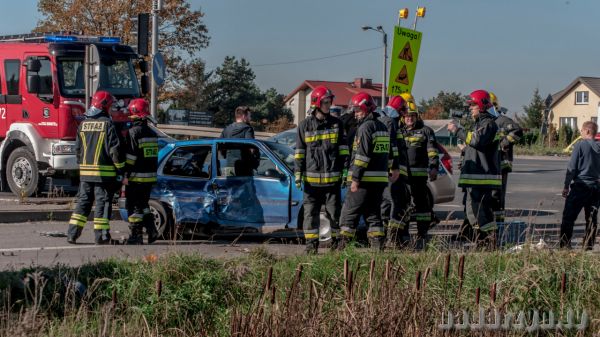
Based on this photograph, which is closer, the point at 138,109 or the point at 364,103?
the point at 364,103

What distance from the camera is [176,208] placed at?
11.7m

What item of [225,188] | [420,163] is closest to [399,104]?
[420,163]

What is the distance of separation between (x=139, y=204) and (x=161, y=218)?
0.53 meters

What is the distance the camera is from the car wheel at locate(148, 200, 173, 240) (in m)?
11.7

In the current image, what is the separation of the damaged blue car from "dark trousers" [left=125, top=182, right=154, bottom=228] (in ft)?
1.29

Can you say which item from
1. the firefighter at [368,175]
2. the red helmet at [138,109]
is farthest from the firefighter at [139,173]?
the firefighter at [368,175]

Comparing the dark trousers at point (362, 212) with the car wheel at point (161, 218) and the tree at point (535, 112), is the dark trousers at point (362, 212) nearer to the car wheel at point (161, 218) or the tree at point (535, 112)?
the car wheel at point (161, 218)

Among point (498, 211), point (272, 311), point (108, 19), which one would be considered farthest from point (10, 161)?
point (108, 19)

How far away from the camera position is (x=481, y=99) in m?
10.6

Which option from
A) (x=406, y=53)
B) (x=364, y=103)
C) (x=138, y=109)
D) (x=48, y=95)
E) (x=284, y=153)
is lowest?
(x=284, y=153)

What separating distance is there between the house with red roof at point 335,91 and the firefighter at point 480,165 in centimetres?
8158

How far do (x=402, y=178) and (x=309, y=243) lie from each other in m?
2.12

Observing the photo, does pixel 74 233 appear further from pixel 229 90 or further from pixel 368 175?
pixel 229 90

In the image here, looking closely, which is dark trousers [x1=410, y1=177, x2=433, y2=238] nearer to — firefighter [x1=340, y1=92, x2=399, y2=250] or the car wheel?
firefighter [x1=340, y1=92, x2=399, y2=250]
